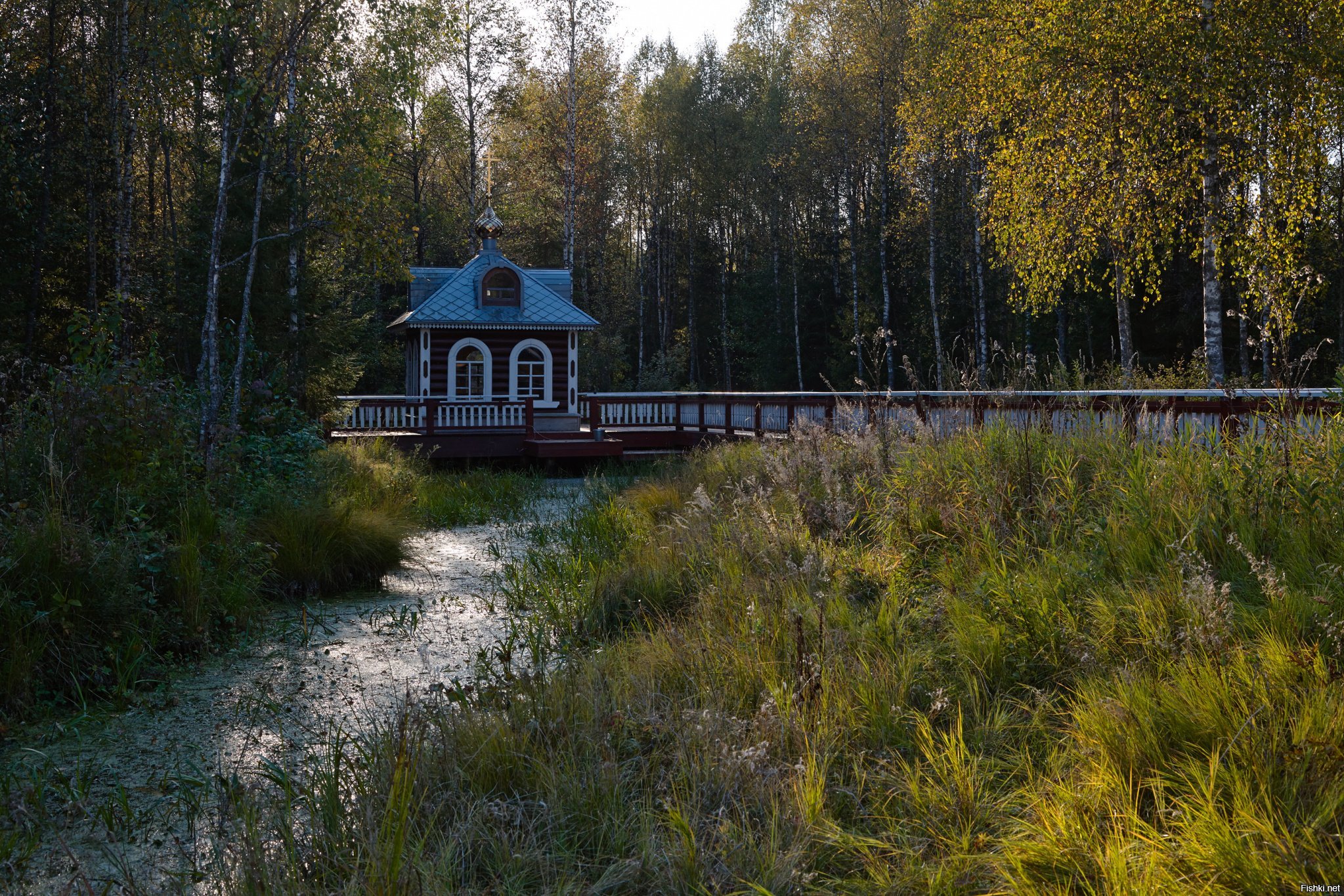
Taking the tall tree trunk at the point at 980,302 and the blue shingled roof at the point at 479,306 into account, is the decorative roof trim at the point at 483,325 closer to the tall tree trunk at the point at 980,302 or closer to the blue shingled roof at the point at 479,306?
the blue shingled roof at the point at 479,306

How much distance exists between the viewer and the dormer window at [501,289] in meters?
20.6

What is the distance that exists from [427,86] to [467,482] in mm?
18738

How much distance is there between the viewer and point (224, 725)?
4348 mm

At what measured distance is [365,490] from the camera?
402 inches

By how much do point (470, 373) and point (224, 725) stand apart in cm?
1685

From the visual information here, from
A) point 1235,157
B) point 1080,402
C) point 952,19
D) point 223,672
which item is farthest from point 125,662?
point 952,19

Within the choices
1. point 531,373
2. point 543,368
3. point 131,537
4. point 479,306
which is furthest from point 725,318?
point 131,537

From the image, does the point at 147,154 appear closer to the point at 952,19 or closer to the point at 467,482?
the point at 467,482

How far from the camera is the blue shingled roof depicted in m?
20.1

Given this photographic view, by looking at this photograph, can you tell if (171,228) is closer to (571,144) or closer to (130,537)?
(571,144)

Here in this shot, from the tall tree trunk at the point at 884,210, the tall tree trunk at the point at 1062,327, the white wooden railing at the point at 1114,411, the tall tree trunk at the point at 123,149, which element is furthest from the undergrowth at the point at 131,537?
the tall tree trunk at the point at 1062,327

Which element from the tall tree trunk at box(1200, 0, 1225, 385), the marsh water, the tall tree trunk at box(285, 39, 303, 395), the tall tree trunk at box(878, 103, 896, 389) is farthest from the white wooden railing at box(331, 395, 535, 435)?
the tall tree trunk at box(878, 103, 896, 389)

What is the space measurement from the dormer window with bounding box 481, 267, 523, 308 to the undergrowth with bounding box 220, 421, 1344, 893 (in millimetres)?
15833

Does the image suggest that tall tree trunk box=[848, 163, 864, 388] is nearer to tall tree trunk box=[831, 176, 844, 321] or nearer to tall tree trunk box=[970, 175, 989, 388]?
tall tree trunk box=[831, 176, 844, 321]
